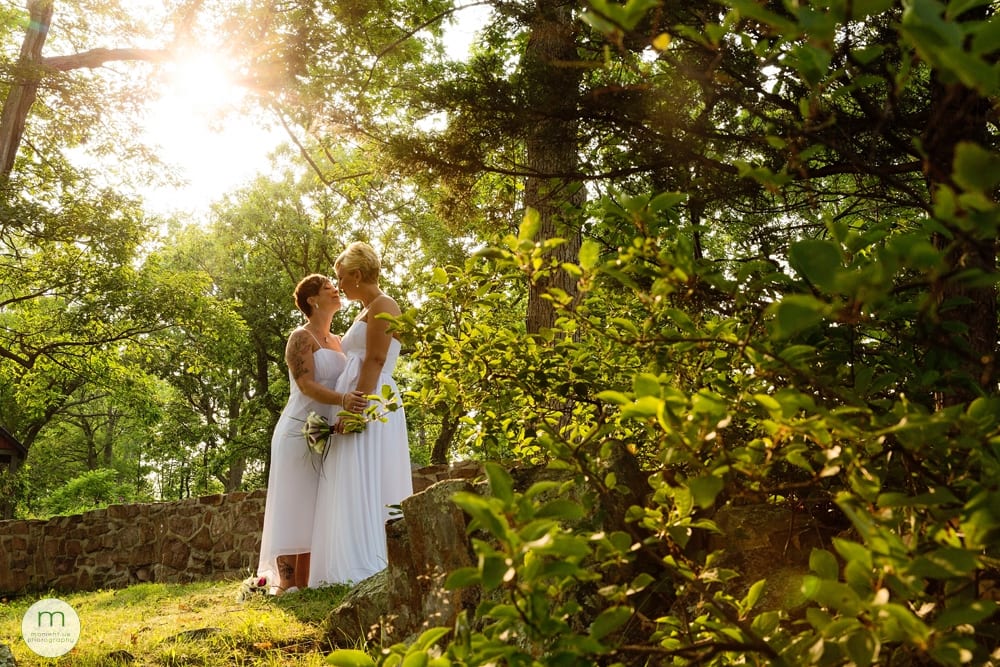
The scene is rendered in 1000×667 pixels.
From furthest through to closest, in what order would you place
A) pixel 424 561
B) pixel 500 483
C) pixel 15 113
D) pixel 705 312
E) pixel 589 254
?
1. pixel 15 113
2. pixel 424 561
3. pixel 705 312
4. pixel 589 254
5. pixel 500 483

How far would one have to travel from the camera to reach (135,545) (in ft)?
32.5

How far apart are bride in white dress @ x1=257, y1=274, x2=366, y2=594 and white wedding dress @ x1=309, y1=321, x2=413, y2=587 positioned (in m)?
0.14

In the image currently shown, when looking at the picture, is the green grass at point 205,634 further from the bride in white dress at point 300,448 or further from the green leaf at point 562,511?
the green leaf at point 562,511

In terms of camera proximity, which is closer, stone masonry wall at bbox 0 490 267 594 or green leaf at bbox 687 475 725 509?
green leaf at bbox 687 475 725 509

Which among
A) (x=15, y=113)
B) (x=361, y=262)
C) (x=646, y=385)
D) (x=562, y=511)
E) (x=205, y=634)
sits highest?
(x=15, y=113)

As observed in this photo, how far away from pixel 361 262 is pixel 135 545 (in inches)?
274

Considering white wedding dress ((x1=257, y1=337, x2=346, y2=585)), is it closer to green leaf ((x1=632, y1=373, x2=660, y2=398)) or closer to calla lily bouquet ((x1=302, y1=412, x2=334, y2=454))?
calla lily bouquet ((x1=302, y1=412, x2=334, y2=454))

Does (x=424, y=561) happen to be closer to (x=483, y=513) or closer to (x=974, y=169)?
(x=483, y=513)

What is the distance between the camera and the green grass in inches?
127

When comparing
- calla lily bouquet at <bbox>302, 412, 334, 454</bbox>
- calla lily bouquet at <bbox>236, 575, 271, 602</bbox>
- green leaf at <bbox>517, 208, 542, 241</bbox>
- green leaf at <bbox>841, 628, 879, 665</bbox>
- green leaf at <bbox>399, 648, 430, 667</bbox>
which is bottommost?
calla lily bouquet at <bbox>236, 575, 271, 602</bbox>

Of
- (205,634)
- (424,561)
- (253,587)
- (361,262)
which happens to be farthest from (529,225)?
(253,587)

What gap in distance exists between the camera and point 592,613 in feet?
7.14

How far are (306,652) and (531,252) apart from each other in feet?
8.76

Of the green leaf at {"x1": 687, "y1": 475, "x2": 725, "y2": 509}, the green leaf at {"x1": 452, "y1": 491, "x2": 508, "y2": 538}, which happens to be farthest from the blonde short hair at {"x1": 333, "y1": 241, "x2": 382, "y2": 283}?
the green leaf at {"x1": 452, "y1": 491, "x2": 508, "y2": 538}
